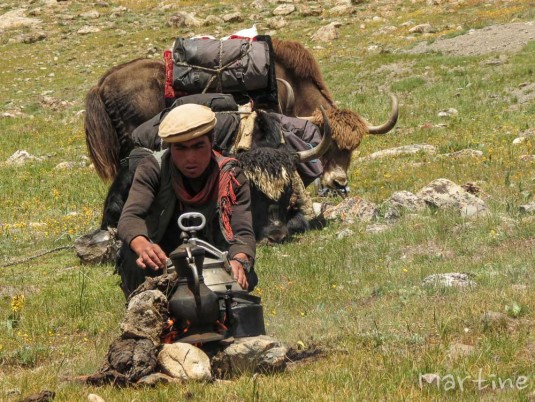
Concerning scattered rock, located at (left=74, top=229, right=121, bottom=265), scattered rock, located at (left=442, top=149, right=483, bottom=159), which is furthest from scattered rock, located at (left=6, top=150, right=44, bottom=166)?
scattered rock, located at (left=74, top=229, right=121, bottom=265)

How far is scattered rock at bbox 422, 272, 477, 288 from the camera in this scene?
6348 millimetres

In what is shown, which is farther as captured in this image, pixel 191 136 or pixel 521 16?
pixel 521 16

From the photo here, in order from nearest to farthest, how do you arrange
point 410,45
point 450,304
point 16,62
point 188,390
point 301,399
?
point 301,399 < point 188,390 < point 450,304 < point 410,45 < point 16,62

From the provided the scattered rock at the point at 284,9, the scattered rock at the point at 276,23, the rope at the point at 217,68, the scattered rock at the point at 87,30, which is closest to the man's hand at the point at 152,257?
the rope at the point at 217,68

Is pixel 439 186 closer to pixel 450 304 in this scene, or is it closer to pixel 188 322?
pixel 450 304

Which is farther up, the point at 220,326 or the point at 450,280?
the point at 220,326

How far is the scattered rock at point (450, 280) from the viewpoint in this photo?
20.8 ft

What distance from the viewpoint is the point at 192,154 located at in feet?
17.3

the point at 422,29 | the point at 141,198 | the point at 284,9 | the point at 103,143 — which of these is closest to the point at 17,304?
the point at 141,198

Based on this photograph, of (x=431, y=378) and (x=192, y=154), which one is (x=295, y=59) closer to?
(x=192, y=154)

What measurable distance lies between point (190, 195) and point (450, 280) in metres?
1.94

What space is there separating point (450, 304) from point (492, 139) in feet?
29.2

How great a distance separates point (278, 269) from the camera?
315 inches

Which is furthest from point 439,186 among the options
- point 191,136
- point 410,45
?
point 410,45
